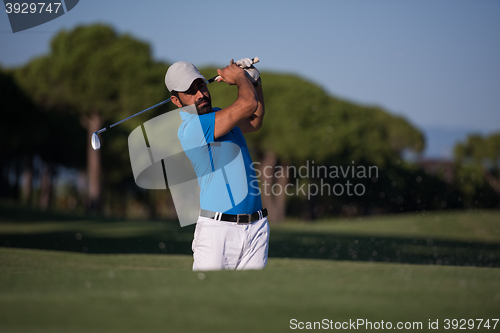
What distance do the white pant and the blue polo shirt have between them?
0.11 meters

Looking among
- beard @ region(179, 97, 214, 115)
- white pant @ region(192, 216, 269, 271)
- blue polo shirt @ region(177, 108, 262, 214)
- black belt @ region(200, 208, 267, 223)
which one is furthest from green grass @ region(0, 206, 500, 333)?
beard @ region(179, 97, 214, 115)

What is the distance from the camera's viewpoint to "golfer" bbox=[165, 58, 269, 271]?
12.6 feet

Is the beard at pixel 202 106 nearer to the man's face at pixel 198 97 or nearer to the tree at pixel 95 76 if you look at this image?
the man's face at pixel 198 97

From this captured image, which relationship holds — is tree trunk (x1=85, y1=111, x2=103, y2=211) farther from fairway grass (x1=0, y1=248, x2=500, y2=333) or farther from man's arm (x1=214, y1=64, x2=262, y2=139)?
man's arm (x1=214, y1=64, x2=262, y2=139)

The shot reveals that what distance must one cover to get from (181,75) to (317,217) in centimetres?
3884

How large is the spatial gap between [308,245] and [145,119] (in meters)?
20.4

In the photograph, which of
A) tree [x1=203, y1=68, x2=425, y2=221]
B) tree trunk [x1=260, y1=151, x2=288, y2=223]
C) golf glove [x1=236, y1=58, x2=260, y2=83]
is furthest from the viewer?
tree trunk [x1=260, y1=151, x2=288, y2=223]

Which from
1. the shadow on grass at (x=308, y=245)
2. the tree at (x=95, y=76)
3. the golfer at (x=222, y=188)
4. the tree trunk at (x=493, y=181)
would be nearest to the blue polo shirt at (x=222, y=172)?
the golfer at (x=222, y=188)

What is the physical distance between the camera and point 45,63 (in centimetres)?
2819

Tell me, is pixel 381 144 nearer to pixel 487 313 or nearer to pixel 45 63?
pixel 45 63

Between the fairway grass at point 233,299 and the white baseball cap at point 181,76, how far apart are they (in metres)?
1.33

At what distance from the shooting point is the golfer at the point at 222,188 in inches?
152

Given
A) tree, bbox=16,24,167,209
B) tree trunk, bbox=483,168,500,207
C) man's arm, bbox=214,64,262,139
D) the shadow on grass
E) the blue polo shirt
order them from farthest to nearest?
tree trunk, bbox=483,168,500,207 → tree, bbox=16,24,167,209 → the shadow on grass → the blue polo shirt → man's arm, bbox=214,64,262,139

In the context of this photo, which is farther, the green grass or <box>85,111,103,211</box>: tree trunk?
<box>85,111,103,211</box>: tree trunk
